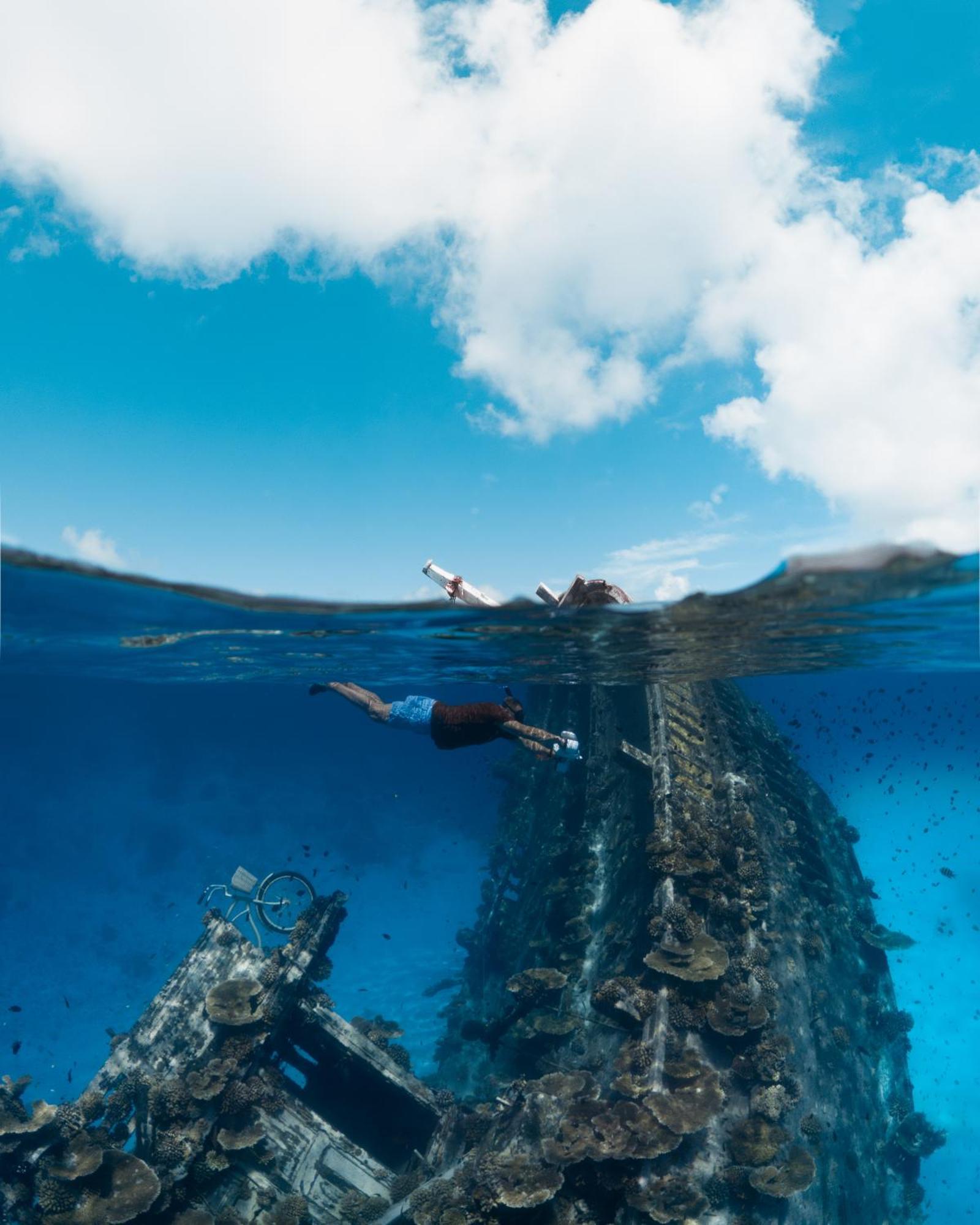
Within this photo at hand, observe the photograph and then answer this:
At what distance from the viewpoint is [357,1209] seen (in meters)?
9.73

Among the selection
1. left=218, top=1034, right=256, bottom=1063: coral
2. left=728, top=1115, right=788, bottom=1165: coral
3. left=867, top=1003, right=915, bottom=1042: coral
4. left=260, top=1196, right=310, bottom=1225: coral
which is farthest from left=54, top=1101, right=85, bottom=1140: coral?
left=867, top=1003, right=915, bottom=1042: coral

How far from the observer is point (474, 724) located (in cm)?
1057

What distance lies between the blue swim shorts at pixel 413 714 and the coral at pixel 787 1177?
8534 mm

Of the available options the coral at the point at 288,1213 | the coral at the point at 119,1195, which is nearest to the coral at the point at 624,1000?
the coral at the point at 288,1213

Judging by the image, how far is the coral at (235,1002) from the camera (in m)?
10.6

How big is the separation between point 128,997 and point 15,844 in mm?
11098

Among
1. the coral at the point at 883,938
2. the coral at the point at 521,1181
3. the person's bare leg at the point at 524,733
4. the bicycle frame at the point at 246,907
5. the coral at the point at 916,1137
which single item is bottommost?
the coral at the point at 916,1137

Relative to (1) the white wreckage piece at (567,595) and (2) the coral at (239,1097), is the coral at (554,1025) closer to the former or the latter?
(2) the coral at (239,1097)

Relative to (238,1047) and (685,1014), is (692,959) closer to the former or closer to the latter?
(685,1014)

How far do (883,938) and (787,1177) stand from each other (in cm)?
1167

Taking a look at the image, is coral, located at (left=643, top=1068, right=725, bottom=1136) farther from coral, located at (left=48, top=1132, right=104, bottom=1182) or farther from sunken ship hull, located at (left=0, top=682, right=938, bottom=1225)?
coral, located at (left=48, top=1132, right=104, bottom=1182)

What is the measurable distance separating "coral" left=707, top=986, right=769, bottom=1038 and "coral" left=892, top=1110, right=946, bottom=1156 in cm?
912

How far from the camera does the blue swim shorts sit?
37.1 feet

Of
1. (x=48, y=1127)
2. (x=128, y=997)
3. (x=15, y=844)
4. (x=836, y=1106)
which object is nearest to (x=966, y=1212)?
(x=836, y=1106)
